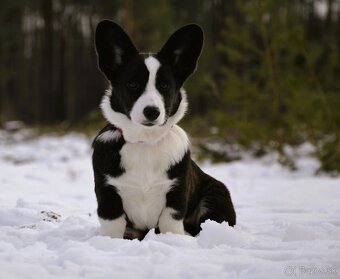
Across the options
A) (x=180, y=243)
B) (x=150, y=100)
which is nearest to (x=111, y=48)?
(x=150, y=100)

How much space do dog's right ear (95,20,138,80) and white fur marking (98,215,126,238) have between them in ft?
3.64

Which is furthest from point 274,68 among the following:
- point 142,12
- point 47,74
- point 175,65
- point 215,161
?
point 47,74

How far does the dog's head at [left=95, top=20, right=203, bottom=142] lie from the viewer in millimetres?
3814

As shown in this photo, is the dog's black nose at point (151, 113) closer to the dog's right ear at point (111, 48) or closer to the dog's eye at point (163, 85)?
the dog's eye at point (163, 85)

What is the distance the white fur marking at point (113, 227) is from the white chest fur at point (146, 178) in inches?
5.5

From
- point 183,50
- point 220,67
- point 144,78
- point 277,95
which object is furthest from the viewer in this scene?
point 220,67

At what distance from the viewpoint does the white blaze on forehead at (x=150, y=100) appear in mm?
3732

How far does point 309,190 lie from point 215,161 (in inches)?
147

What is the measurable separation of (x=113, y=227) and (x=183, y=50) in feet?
4.93

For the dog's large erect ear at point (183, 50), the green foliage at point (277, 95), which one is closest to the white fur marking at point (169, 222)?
the dog's large erect ear at point (183, 50)

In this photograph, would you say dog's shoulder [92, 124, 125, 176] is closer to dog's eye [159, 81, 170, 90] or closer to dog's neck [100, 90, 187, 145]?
dog's neck [100, 90, 187, 145]

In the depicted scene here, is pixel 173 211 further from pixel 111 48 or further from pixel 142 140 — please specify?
pixel 111 48

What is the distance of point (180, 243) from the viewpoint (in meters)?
3.57

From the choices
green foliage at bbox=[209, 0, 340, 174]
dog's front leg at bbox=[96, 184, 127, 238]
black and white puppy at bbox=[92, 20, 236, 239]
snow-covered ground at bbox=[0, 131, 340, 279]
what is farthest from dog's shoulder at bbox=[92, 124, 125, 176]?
green foliage at bbox=[209, 0, 340, 174]
